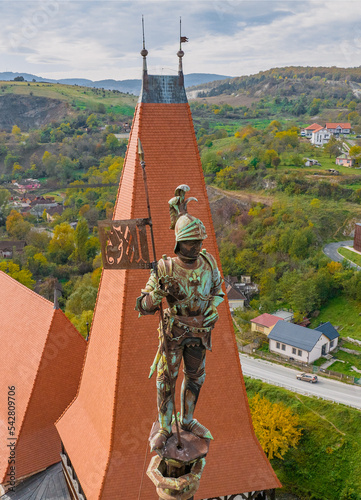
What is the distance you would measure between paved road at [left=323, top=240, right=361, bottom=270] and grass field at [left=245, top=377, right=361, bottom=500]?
23518 mm

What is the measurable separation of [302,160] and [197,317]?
73491 millimetres

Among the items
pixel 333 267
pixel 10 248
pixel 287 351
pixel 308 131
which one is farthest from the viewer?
pixel 308 131

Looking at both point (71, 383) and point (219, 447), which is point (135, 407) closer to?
point (219, 447)

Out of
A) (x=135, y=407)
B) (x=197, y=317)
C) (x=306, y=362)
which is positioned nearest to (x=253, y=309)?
(x=306, y=362)

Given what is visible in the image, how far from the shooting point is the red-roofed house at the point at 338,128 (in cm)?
9539

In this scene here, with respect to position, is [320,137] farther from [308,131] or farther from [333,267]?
[333,267]

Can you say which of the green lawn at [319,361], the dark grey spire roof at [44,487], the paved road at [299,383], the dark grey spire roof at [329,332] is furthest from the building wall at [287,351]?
the dark grey spire roof at [44,487]

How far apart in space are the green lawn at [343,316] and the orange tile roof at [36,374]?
3019cm

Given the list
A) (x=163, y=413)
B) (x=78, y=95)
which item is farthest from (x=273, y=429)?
(x=78, y=95)

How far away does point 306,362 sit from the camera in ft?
115

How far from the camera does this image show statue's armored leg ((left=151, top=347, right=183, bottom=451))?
16.6ft

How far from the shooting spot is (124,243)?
5.29 m

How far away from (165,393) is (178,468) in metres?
0.82

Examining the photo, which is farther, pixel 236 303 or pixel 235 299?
pixel 235 299
